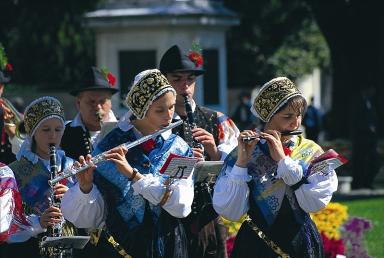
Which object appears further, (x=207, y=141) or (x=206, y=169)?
(x=207, y=141)

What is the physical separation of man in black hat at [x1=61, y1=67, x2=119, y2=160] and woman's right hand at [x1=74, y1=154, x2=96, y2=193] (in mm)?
1954

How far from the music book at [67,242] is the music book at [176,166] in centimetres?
66

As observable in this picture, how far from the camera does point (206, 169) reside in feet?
27.1

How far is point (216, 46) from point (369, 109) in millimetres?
4163

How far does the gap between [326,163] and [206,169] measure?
3.42 feet

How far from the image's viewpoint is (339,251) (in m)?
11.1

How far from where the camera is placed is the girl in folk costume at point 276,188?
7520 millimetres

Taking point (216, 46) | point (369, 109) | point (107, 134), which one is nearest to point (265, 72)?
point (369, 109)

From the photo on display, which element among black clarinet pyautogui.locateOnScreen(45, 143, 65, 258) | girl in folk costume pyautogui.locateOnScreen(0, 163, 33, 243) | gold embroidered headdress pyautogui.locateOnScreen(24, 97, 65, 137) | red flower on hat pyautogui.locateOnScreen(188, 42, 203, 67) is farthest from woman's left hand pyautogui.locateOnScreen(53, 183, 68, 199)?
red flower on hat pyautogui.locateOnScreen(188, 42, 203, 67)

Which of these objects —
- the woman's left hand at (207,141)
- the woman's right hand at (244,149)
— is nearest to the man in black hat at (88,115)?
the woman's left hand at (207,141)

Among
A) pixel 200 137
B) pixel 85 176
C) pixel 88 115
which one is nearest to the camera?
pixel 85 176

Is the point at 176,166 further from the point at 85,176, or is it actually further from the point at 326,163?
the point at 326,163

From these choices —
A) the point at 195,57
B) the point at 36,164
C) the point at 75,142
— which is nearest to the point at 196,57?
the point at 195,57

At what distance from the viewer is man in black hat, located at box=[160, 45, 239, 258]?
884 centimetres
